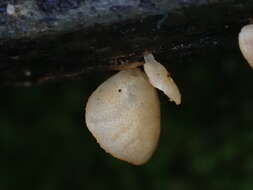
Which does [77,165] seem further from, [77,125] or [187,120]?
[187,120]

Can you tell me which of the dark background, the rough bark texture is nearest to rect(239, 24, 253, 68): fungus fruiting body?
the rough bark texture

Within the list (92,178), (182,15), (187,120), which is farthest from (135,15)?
(92,178)

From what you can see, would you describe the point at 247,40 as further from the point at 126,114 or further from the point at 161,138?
the point at 161,138

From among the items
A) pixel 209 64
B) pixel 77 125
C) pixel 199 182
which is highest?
pixel 209 64

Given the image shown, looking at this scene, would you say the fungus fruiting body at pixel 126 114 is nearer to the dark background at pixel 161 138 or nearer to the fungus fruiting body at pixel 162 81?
the fungus fruiting body at pixel 162 81

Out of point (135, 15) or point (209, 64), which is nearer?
point (135, 15)

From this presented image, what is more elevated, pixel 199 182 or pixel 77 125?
pixel 77 125

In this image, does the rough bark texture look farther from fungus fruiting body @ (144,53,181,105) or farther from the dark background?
the dark background
